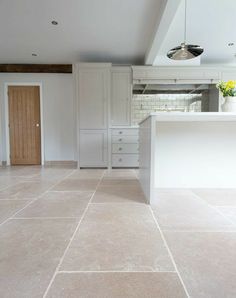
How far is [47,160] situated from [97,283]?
184 inches

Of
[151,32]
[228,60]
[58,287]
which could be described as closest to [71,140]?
[151,32]

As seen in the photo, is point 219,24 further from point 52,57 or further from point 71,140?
point 71,140

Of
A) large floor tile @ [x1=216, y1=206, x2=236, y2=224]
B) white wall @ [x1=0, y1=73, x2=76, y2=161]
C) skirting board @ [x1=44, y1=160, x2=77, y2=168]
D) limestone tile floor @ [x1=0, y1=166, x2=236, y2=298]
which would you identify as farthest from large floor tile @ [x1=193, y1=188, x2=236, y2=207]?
white wall @ [x1=0, y1=73, x2=76, y2=161]

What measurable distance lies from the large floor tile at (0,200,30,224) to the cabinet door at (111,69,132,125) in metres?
2.85

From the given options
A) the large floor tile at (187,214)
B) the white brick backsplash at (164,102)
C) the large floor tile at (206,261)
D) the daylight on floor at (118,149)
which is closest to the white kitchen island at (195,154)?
the daylight on floor at (118,149)

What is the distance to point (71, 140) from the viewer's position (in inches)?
206

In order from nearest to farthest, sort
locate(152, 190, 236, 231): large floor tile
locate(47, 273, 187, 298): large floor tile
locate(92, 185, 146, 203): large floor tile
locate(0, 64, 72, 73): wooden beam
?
→ 1. locate(47, 273, 187, 298): large floor tile
2. locate(152, 190, 236, 231): large floor tile
3. locate(92, 185, 146, 203): large floor tile
4. locate(0, 64, 72, 73): wooden beam

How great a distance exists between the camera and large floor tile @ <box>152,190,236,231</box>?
1.47 m

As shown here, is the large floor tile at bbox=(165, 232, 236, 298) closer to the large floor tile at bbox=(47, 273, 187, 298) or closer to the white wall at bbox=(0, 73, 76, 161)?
the large floor tile at bbox=(47, 273, 187, 298)

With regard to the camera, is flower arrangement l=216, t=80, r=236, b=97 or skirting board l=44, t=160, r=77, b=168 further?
skirting board l=44, t=160, r=77, b=168

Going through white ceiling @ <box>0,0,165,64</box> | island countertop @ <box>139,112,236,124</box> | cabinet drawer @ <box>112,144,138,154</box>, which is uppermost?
white ceiling @ <box>0,0,165,64</box>

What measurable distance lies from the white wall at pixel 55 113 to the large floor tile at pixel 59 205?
2983mm

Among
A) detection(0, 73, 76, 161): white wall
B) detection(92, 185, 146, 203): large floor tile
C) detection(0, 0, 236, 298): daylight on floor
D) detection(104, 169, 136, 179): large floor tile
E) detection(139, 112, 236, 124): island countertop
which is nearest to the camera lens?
detection(0, 0, 236, 298): daylight on floor

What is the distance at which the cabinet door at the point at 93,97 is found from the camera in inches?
172
